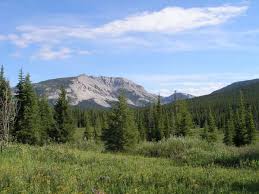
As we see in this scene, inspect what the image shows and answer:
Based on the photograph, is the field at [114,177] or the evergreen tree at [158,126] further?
the evergreen tree at [158,126]

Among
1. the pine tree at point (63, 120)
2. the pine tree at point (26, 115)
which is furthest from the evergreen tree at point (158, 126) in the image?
the pine tree at point (26, 115)

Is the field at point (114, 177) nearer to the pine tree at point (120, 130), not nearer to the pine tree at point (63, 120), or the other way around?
the pine tree at point (120, 130)

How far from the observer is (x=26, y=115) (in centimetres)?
4800

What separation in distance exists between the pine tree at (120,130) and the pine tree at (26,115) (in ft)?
34.1

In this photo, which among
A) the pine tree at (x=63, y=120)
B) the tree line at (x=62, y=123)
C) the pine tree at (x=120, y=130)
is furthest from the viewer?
the pine tree at (x=63, y=120)

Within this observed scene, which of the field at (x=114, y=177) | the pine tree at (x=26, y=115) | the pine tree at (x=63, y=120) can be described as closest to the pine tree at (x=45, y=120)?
the pine tree at (x=63, y=120)

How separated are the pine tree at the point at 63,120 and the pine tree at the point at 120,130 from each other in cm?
1159

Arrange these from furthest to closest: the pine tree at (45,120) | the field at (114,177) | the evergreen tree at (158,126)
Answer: the evergreen tree at (158,126), the pine tree at (45,120), the field at (114,177)

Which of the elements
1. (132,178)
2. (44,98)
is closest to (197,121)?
(44,98)

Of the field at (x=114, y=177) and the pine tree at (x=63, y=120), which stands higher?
the pine tree at (x=63, y=120)

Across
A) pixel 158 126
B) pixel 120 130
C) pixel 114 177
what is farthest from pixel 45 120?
pixel 114 177

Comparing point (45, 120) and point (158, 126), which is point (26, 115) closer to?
point (45, 120)

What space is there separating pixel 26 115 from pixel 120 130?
42.7 feet

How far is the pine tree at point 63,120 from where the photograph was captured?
53.3 metres
